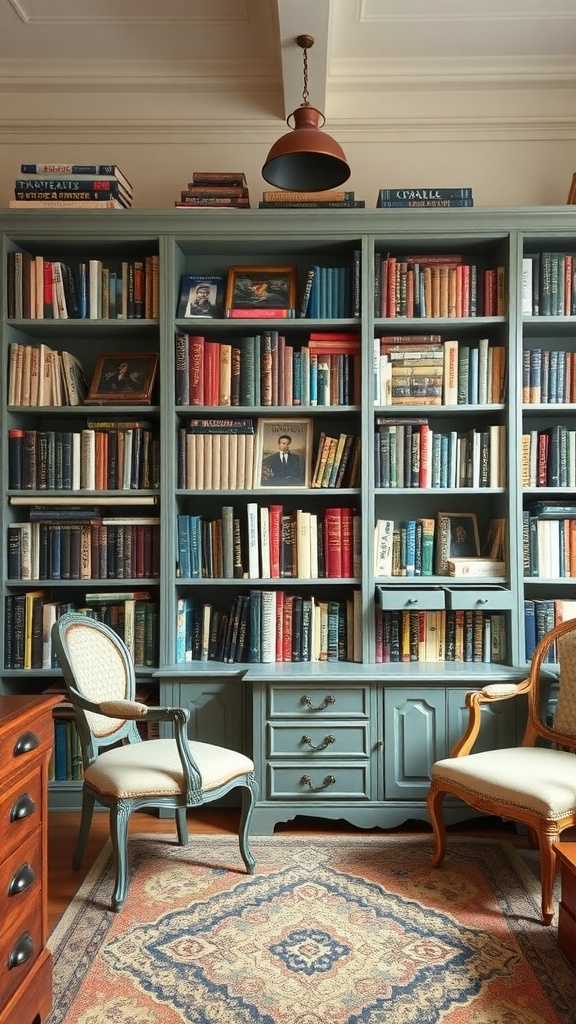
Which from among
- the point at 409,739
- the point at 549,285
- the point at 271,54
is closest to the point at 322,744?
the point at 409,739

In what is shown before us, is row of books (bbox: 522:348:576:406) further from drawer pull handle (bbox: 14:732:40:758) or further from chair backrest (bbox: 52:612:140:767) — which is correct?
drawer pull handle (bbox: 14:732:40:758)

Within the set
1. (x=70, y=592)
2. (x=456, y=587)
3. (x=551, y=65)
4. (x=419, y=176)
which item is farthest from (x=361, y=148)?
(x=70, y=592)

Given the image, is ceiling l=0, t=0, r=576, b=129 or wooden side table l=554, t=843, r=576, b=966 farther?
ceiling l=0, t=0, r=576, b=129

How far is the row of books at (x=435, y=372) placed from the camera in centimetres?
335

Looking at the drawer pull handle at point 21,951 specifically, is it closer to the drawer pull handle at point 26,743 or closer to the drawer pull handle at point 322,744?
the drawer pull handle at point 26,743

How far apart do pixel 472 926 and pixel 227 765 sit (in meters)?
0.96

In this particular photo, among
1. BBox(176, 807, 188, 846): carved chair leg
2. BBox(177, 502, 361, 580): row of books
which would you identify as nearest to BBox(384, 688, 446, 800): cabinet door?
BBox(177, 502, 361, 580): row of books

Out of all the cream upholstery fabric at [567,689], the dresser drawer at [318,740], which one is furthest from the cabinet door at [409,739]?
the cream upholstery fabric at [567,689]

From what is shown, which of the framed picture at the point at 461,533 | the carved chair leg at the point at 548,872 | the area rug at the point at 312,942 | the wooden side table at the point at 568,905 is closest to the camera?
the area rug at the point at 312,942

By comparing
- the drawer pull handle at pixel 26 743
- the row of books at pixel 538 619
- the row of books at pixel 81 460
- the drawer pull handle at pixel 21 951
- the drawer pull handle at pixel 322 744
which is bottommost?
the drawer pull handle at pixel 21 951

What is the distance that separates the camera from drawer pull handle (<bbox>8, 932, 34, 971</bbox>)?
1694 millimetres

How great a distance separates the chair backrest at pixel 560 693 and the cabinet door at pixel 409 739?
1.21 ft

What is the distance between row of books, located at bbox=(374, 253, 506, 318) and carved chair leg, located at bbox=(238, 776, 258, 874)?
2.09 metres

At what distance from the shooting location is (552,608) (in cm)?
334
